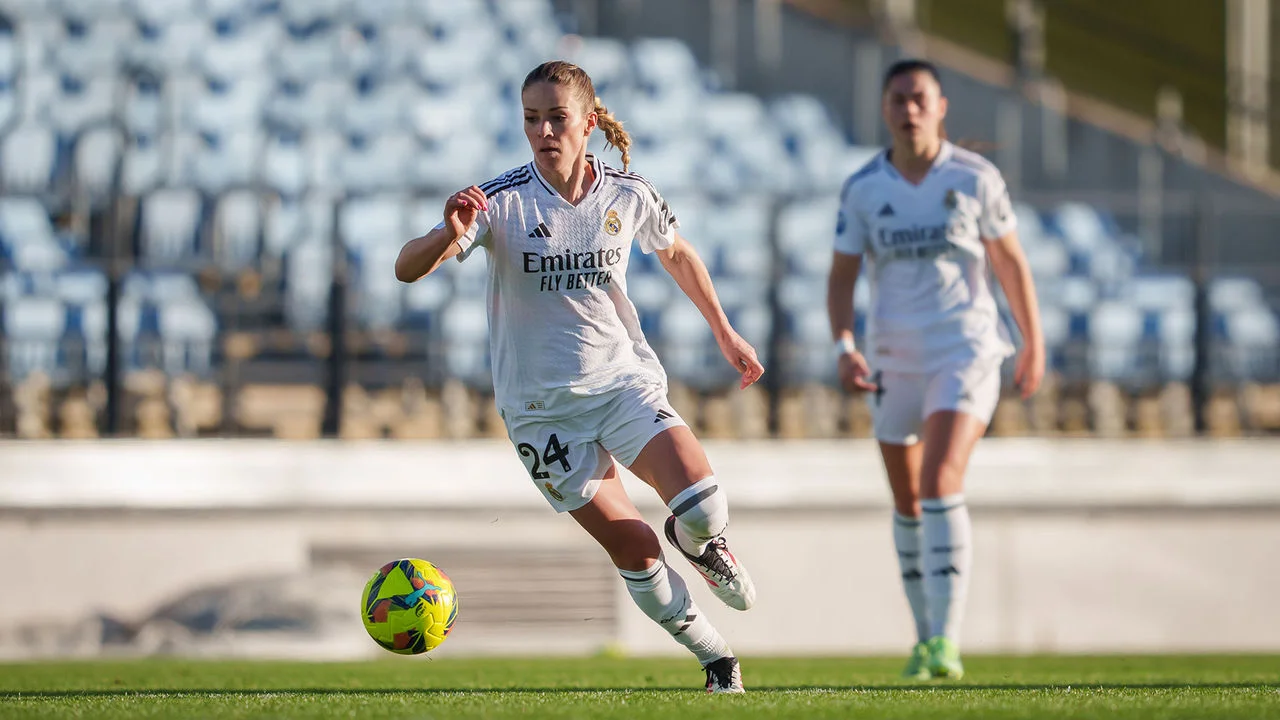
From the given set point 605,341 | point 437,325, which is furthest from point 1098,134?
point 605,341

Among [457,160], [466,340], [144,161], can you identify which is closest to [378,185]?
[457,160]

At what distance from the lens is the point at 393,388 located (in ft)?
34.4

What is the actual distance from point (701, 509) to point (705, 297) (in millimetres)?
692

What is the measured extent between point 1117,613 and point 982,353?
15.3 feet

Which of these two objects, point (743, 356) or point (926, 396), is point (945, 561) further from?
point (743, 356)

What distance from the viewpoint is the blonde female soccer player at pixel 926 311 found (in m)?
5.54

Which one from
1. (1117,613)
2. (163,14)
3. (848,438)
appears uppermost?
(163,14)

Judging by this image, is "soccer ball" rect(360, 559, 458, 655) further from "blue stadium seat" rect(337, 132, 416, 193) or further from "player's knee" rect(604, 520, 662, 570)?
"blue stadium seat" rect(337, 132, 416, 193)

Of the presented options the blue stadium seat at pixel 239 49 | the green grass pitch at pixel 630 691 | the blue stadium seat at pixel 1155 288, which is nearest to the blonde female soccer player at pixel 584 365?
the green grass pitch at pixel 630 691

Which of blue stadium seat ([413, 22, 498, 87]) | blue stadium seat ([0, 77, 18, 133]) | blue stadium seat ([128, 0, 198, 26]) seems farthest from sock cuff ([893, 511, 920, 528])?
blue stadium seat ([128, 0, 198, 26])

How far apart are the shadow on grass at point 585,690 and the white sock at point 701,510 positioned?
26.5 inches

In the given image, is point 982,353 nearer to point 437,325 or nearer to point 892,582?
point 892,582

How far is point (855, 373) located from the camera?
5758 millimetres

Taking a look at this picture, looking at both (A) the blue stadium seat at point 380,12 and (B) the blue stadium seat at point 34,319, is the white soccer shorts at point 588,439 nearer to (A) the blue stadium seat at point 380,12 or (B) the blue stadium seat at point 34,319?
(B) the blue stadium seat at point 34,319
